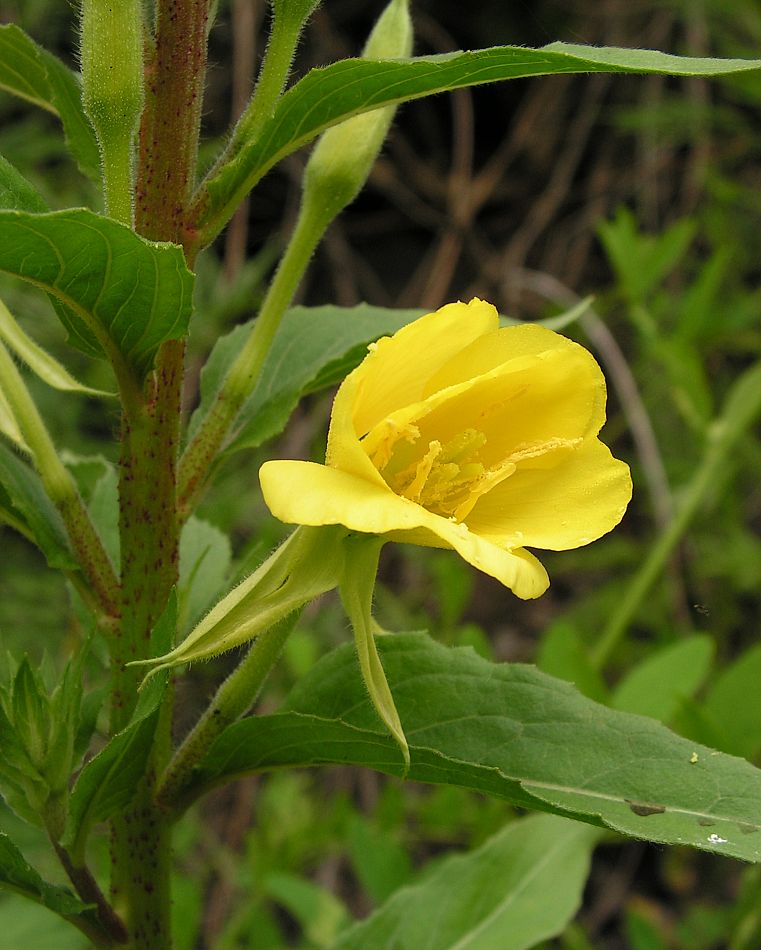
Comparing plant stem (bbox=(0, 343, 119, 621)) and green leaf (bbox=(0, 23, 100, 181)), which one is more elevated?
green leaf (bbox=(0, 23, 100, 181))

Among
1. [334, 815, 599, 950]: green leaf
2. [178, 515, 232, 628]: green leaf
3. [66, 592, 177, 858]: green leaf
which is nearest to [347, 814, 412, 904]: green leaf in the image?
[334, 815, 599, 950]: green leaf

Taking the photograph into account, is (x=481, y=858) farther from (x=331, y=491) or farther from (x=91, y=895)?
(x=331, y=491)

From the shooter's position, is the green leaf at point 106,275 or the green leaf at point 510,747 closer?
the green leaf at point 106,275

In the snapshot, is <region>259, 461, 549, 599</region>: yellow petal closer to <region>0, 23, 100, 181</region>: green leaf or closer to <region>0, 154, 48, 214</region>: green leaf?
<region>0, 154, 48, 214</region>: green leaf

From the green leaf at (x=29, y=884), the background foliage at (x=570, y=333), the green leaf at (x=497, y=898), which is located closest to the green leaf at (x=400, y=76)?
the background foliage at (x=570, y=333)

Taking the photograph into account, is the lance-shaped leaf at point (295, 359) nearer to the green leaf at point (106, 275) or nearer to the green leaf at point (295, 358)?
the green leaf at point (295, 358)

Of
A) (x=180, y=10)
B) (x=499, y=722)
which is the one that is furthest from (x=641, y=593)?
(x=180, y=10)
